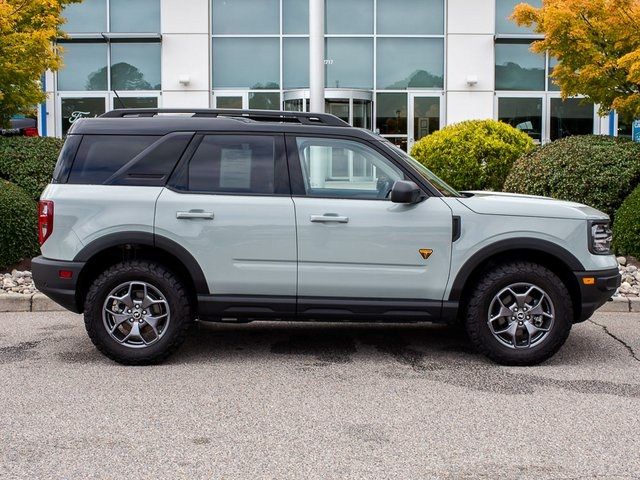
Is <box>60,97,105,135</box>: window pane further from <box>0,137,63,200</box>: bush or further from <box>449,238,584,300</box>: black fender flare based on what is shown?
<box>449,238,584,300</box>: black fender flare

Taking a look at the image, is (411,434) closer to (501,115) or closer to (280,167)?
(280,167)

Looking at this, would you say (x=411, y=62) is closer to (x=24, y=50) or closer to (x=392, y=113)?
(x=392, y=113)

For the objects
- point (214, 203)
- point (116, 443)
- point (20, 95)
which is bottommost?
point (116, 443)

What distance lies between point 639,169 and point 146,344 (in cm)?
743

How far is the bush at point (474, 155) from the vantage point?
1287 centimetres

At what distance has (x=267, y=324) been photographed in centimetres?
777

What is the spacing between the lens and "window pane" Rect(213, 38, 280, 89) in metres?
21.5

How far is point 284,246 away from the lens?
5996 millimetres

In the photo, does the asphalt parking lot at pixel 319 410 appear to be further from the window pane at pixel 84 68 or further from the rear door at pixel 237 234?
the window pane at pixel 84 68

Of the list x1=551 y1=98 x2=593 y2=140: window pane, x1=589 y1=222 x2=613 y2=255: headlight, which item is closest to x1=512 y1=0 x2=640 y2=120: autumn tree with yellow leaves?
x1=589 y1=222 x2=613 y2=255: headlight

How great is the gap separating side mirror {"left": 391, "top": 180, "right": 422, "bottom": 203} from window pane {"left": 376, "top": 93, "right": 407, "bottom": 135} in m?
15.8

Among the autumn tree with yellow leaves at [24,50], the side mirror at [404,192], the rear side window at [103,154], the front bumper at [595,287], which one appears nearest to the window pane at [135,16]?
the autumn tree with yellow leaves at [24,50]

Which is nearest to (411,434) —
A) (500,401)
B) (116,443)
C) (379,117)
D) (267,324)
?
(500,401)

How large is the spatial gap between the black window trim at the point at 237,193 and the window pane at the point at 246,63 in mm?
15688
